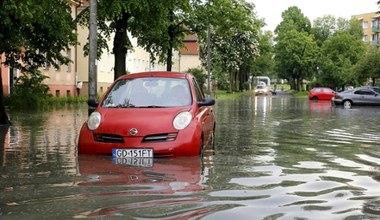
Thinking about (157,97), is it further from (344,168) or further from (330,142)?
(330,142)

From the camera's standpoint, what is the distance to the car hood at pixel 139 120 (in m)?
8.62

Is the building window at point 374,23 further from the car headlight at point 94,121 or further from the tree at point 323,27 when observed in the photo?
the car headlight at point 94,121

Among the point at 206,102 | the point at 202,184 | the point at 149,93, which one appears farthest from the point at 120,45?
the point at 202,184

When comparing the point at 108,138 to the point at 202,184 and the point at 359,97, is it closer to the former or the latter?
the point at 202,184

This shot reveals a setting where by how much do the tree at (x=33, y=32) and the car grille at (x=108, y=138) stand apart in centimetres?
566

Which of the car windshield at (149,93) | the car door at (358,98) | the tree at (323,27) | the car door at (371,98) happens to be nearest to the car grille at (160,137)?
the car windshield at (149,93)

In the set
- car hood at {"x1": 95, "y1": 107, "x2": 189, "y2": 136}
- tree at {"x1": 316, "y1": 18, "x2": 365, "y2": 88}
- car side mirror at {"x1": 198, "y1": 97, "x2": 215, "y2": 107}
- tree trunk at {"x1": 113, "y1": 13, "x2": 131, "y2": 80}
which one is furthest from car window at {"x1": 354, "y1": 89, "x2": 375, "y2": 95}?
tree at {"x1": 316, "y1": 18, "x2": 365, "y2": 88}

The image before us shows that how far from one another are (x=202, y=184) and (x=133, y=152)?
1869 millimetres

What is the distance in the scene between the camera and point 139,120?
343 inches

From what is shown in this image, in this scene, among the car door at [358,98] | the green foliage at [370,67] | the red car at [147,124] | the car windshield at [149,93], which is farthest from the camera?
the green foliage at [370,67]

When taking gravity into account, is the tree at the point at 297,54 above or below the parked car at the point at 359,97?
above

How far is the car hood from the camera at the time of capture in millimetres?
8617

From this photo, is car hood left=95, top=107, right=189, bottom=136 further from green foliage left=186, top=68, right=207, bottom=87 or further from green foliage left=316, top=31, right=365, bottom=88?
green foliage left=316, top=31, right=365, bottom=88

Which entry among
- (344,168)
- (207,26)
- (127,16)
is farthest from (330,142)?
(207,26)
